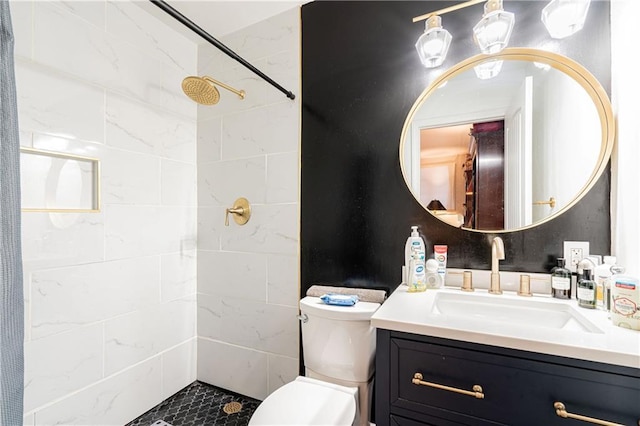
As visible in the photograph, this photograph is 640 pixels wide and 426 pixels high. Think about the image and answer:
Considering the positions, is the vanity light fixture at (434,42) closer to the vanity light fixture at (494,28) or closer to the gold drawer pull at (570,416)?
the vanity light fixture at (494,28)

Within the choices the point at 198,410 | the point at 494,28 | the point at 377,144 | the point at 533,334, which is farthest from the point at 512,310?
the point at 198,410

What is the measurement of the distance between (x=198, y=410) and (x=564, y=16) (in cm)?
253

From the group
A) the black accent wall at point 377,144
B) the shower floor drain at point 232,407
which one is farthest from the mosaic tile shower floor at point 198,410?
the black accent wall at point 377,144

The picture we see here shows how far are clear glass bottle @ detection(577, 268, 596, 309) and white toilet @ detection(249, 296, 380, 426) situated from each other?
72 centimetres

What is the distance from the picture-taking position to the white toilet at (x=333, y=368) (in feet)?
3.67

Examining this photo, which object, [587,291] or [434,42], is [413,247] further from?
[434,42]

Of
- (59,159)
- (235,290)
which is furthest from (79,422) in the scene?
(59,159)

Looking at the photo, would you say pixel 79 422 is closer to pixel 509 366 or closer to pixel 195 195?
pixel 195 195

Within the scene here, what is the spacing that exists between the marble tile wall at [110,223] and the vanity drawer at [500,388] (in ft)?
4.72

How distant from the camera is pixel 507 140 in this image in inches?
50.9

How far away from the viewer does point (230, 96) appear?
1.92 meters

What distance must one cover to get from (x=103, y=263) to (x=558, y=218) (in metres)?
2.09

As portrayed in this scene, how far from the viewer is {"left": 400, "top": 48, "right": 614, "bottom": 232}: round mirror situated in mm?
1187

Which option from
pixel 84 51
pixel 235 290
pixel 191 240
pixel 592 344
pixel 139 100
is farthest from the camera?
pixel 191 240
